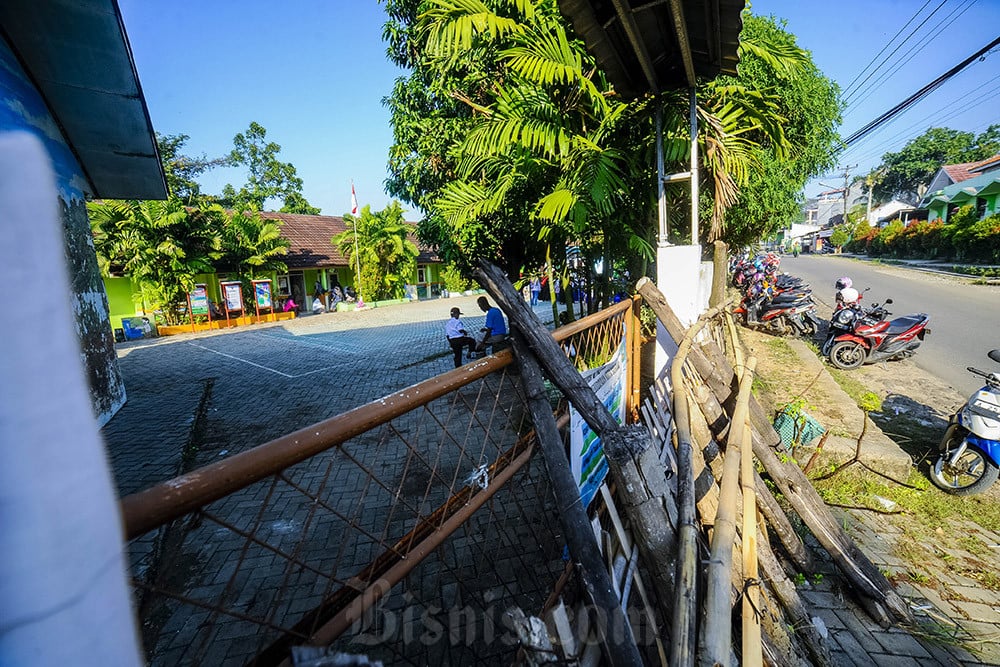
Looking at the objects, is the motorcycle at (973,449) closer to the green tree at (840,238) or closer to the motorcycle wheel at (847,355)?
the motorcycle wheel at (847,355)

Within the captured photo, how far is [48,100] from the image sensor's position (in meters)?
5.41

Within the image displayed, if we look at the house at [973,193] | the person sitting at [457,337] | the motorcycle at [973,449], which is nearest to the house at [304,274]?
the person sitting at [457,337]

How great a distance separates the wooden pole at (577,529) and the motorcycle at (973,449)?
400cm

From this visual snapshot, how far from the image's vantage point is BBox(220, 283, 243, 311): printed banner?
16.9 meters

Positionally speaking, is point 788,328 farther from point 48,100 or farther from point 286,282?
point 286,282

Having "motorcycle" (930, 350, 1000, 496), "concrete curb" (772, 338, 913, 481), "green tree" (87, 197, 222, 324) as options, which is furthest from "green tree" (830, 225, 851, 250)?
"green tree" (87, 197, 222, 324)

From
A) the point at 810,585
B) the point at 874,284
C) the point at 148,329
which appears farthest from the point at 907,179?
the point at 148,329

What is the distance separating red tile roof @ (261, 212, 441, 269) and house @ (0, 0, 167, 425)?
1283cm

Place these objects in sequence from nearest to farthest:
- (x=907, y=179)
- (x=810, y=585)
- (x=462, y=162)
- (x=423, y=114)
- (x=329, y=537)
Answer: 1. (x=810, y=585)
2. (x=329, y=537)
3. (x=462, y=162)
4. (x=423, y=114)
5. (x=907, y=179)

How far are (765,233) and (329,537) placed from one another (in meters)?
10.4

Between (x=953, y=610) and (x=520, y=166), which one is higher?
(x=520, y=166)

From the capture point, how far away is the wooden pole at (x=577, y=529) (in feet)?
4.46

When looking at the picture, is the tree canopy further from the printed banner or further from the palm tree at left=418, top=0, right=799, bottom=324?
the printed banner

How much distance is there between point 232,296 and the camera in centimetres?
1706
